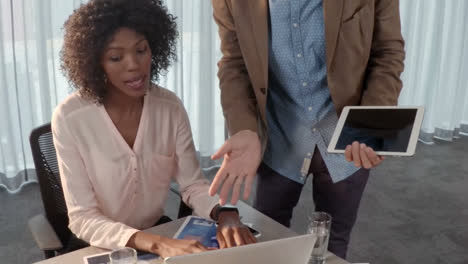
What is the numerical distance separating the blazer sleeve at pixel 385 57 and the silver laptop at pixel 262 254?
64 cm

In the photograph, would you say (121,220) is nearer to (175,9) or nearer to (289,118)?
(289,118)

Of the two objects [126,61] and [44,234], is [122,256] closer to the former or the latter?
[44,234]

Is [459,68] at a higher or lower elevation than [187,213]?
higher

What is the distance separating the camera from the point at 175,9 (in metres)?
3.41

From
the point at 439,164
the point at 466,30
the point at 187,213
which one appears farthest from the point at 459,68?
the point at 187,213

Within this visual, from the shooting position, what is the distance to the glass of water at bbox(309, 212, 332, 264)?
132 centimetres

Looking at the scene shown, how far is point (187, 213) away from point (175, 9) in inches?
79.1

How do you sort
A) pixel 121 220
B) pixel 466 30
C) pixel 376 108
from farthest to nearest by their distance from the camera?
pixel 466 30 < pixel 121 220 < pixel 376 108

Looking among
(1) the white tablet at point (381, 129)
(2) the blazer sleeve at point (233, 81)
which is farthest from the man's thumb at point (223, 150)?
(1) the white tablet at point (381, 129)

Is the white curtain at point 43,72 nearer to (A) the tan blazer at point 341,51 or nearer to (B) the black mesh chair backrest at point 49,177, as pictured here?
(B) the black mesh chair backrest at point 49,177

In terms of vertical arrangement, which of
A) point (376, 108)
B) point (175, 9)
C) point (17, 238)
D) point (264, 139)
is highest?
point (175, 9)

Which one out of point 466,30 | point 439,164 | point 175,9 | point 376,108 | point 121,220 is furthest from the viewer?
point 466,30

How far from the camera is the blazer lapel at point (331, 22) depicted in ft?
4.86

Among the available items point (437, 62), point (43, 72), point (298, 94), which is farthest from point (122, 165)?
point (437, 62)
